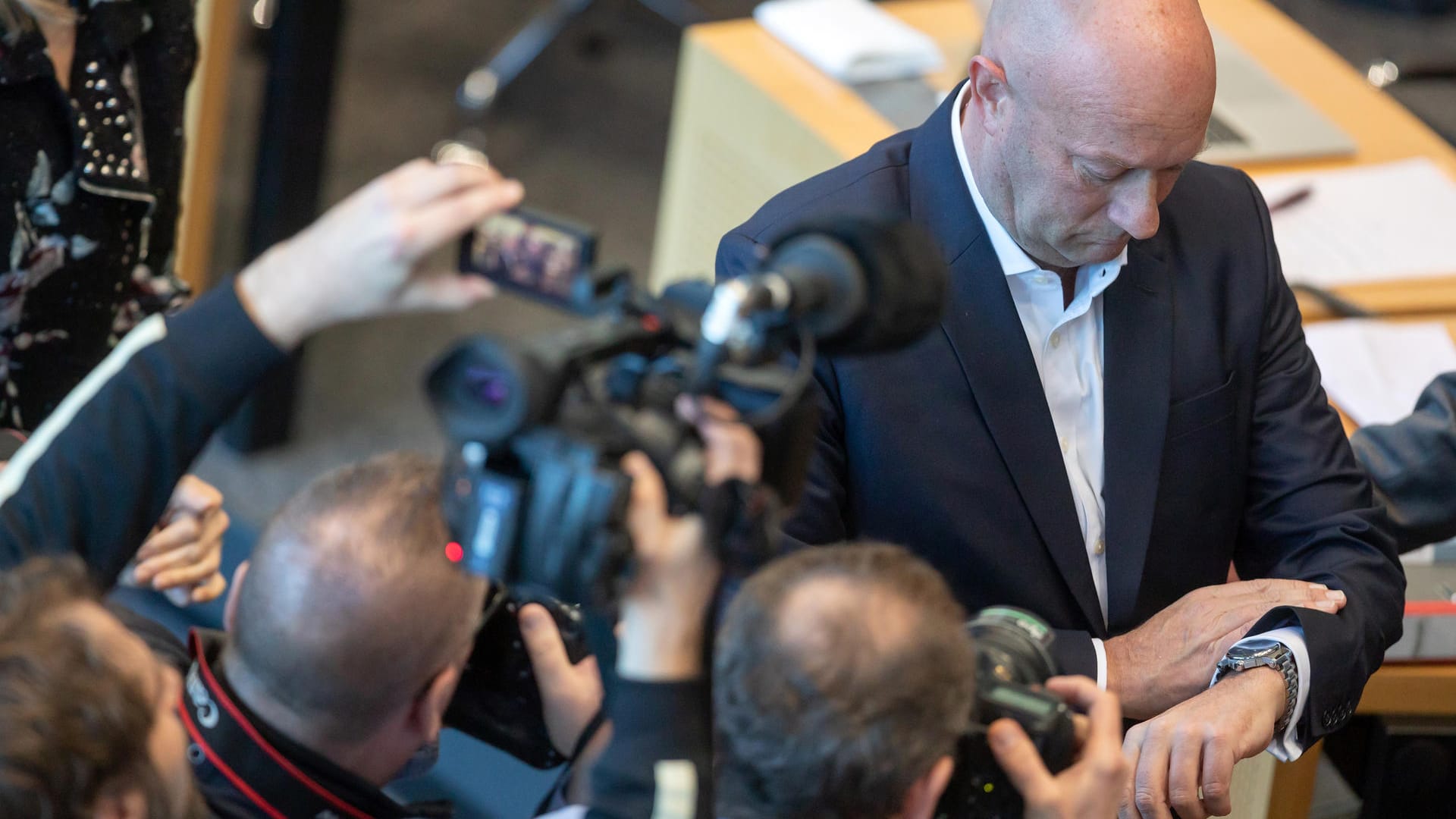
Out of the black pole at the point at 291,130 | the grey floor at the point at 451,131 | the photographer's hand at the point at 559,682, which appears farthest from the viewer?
the grey floor at the point at 451,131

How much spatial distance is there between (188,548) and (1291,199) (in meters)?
1.69

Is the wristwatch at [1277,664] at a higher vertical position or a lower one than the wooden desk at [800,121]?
lower

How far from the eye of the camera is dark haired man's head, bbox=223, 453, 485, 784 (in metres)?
1.18

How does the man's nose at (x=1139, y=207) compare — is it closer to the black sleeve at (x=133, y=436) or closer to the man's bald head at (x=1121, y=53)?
the man's bald head at (x=1121, y=53)

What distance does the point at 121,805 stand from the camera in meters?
0.99

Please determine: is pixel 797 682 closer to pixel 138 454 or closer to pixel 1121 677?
pixel 138 454

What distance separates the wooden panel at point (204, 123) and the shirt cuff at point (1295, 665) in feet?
5.74

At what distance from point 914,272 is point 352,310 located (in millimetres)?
367

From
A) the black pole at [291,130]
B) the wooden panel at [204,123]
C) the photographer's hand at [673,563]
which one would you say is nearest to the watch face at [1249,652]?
the photographer's hand at [673,563]

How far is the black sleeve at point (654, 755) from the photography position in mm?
1044

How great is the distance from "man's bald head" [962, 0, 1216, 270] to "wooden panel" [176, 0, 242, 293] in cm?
146

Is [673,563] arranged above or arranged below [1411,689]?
above

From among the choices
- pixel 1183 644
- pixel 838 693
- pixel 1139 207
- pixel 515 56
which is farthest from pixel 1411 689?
pixel 515 56

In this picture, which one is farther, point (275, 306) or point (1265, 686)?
point (1265, 686)
